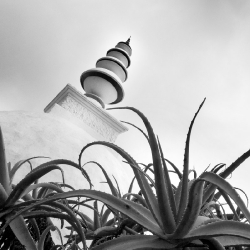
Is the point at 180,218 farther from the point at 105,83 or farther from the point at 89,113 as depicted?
the point at 105,83

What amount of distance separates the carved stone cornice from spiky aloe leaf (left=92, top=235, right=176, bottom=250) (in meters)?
5.58

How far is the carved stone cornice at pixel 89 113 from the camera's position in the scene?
6301 millimetres

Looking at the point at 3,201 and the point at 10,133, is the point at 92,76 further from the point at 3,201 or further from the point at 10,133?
the point at 3,201

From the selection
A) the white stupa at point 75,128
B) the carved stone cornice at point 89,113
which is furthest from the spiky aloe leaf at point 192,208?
the carved stone cornice at point 89,113

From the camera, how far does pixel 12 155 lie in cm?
356

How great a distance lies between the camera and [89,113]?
6.46 m

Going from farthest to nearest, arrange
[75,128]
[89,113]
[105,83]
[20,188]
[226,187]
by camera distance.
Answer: [105,83] → [89,113] → [75,128] → [20,188] → [226,187]

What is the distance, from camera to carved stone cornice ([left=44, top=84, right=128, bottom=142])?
630 centimetres

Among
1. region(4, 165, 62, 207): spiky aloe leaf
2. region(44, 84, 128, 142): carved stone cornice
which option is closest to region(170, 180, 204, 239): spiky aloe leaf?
region(4, 165, 62, 207): spiky aloe leaf

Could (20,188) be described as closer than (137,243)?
No

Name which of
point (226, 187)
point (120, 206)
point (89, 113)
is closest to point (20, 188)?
point (120, 206)

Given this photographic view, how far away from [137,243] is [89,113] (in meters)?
5.87

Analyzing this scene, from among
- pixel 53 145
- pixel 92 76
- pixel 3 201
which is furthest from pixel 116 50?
pixel 3 201

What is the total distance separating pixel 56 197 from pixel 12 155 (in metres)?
3.09
